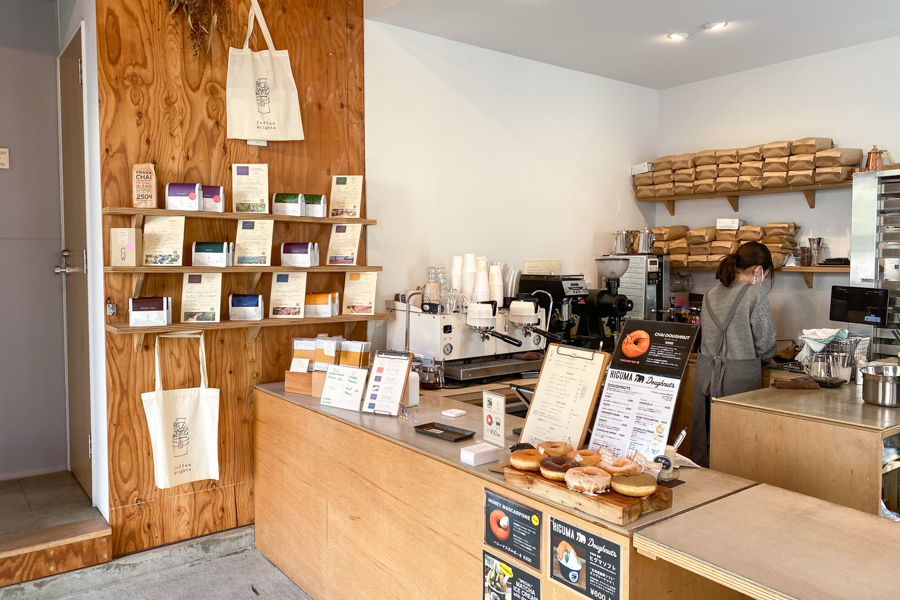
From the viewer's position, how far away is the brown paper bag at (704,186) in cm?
483

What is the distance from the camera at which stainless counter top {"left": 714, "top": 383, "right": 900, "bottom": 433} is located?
259 centimetres

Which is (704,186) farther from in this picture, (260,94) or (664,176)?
(260,94)

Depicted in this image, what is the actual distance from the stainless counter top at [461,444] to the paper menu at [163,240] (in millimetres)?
768

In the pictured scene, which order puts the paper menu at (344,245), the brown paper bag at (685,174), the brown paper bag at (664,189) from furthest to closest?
the brown paper bag at (664,189) → the brown paper bag at (685,174) → the paper menu at (344,245)

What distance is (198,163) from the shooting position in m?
3.17

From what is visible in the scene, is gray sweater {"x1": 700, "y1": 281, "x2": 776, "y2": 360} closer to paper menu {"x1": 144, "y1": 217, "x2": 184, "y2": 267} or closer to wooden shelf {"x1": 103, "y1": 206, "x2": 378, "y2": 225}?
wooden shelf {"x1": 103, "y1": 206, "x2": 378, "y2": 225}

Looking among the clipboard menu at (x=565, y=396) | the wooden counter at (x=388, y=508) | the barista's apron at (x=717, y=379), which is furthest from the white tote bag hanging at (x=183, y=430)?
the barista's apron at (x=717, y=379)

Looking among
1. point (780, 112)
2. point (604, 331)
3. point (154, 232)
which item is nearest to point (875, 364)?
point (604, 331)

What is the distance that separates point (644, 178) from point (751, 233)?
3.11 ft

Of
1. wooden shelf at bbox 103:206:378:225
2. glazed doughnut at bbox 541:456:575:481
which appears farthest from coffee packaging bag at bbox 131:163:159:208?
glazed doughnut at bbox 541:456:575:481

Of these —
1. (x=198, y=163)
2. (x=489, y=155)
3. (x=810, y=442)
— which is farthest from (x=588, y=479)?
(x=489, y=155)

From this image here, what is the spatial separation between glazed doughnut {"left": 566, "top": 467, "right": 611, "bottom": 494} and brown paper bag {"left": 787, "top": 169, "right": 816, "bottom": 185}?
3.51 m

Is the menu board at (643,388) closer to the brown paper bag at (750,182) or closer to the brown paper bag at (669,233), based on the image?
the brown paper bag at (750,182)

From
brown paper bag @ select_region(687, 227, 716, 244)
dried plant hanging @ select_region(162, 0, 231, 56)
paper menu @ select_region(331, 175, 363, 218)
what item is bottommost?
brown paper bag @ select_region(687, 227, 716, 244)
